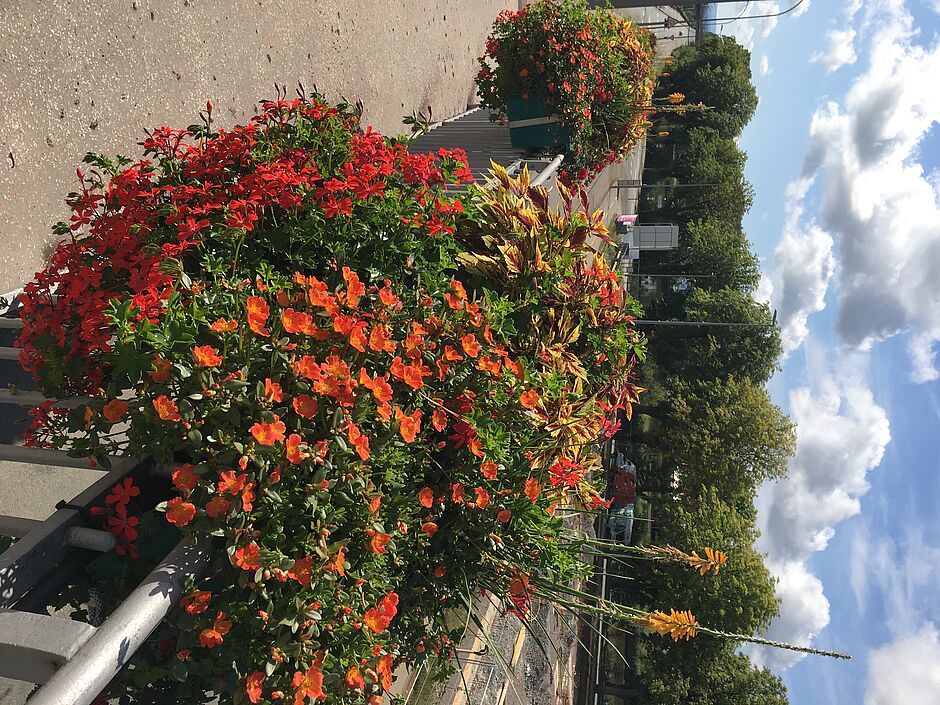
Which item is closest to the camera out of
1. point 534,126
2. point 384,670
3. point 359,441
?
point 359,441

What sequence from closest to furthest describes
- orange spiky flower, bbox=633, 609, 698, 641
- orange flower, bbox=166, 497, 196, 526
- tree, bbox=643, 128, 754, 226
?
1. orange flower, bbox=166, 497, 196, 526
2. orange spiky flower, bbox=633, 609, 698, 641
3. tree, bbox=643, 128, 754, 226

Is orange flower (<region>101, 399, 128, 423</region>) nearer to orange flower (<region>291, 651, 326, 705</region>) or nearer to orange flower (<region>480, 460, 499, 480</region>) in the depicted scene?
orange flower (<region>291, 651, 326, 705</region>)

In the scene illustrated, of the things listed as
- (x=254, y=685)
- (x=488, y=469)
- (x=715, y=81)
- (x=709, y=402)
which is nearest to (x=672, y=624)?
(x=488, y=469)

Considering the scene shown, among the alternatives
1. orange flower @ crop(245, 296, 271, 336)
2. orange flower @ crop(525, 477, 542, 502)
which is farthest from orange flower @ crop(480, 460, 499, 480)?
orange flower @ crop(245, 296, 271, 336)

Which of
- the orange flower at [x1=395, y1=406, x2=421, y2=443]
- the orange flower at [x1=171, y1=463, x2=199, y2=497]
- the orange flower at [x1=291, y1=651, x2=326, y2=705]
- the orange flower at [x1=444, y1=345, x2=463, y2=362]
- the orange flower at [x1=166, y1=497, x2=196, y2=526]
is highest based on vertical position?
the orange flower at [x1=444, y1=345, x2=463, y2=362]

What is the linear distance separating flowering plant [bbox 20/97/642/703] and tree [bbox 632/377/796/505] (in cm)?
1928

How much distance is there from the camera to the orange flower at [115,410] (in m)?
1.72

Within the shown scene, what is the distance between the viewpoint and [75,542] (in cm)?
178

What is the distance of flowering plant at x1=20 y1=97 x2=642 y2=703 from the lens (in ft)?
5.44

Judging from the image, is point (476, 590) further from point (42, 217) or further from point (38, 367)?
point (42, 217)

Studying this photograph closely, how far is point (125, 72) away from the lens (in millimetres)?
3748

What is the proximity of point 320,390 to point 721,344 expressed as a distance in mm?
26522

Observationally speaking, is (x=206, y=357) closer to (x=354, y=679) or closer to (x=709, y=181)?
(x=354, y=679)

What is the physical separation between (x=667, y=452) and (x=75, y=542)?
2191cm
